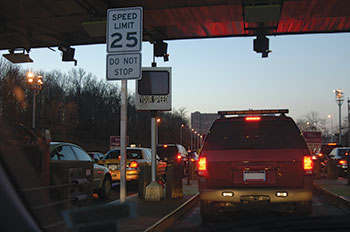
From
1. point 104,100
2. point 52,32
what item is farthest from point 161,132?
point 52,32

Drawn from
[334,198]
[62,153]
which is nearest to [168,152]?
[334,198]

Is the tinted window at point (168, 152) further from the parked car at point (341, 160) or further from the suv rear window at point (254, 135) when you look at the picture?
the suv rear window at point (254, 135)

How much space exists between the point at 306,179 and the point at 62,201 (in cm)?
438

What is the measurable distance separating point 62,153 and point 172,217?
3281 mm

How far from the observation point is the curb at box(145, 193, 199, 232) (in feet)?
22.6

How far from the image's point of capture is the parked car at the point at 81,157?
925 centimetres

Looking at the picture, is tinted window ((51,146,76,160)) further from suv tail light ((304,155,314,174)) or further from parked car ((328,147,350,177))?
parked car ((328,147,350,177))

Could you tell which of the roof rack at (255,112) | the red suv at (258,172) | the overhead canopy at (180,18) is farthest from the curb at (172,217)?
the overhead canopy at (180,18)

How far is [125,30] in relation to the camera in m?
5.46

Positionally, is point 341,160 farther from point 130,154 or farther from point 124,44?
point 124,44

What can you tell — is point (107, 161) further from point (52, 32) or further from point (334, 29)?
point (334, 29)

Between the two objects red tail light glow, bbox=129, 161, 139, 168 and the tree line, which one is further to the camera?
the tree line

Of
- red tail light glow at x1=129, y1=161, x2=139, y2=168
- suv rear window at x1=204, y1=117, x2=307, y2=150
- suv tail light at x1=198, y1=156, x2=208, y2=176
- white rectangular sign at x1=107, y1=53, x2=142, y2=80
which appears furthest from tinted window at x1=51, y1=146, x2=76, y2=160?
red tail light glow at x1=129, y1=161, x2=139, y2=168

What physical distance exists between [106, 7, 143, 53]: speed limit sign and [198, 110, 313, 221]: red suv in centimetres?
249
